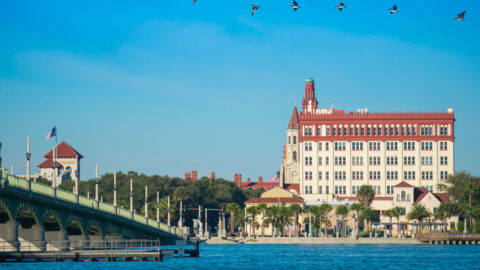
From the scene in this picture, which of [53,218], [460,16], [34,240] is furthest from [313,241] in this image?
[460,16]

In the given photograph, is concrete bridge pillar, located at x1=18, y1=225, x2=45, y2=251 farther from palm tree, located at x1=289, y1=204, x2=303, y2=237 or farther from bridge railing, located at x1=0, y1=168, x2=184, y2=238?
palm tree, located at x1=289, y1=204, x2=303, y2=237

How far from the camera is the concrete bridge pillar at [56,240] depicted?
101188 millimetres

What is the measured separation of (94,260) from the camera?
98312 mm

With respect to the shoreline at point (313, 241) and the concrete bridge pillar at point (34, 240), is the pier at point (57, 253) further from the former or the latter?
the shoreline at point (313, 241)

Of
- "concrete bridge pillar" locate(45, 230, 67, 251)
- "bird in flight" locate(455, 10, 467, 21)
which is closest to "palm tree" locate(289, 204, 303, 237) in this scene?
"concrete bridge pillar" locate(45, 230, 67, 251)

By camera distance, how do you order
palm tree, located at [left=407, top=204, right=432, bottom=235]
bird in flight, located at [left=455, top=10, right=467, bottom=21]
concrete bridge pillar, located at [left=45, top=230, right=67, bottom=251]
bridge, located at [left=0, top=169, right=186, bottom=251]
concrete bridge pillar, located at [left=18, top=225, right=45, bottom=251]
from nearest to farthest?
bird in flight, located at [left=455, top=10, right=467, bottom=21] → bridge, located at [left=0, top=169, right=186, bottom=251] → concrete bridge pillar, located at [left=18, top=225, right=45, bottom=251] → concrete bridge pillar, located at [left=45, top=230, right=67, bottom=251] → palm tree, located at [left=407, top=204, right=432, bottom=235]

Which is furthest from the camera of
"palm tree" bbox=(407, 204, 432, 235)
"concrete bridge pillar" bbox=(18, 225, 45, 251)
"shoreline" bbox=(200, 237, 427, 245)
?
"palm tree" bbox=(407, 204, 432, 235)

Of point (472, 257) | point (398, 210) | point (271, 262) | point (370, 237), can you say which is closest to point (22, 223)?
point (271, 262)

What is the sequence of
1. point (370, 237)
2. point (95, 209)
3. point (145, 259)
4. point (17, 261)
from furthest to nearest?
1. point (370, 237)
2. point (95, 209)
3. point (145, 259)
4. point (17, 261)

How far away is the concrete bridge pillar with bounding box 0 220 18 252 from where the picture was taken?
9219cm

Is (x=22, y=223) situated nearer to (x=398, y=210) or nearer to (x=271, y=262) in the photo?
(x=271, y=262)

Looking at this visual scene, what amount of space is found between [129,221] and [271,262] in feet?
66.7

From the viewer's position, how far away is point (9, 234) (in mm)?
92625

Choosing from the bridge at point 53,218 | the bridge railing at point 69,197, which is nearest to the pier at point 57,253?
the bridge at point 53,218
